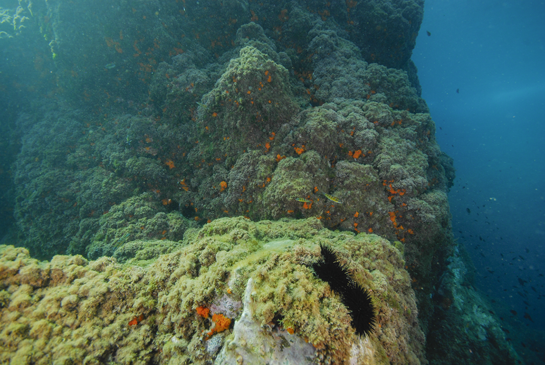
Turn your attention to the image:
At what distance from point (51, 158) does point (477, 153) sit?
11139 cm

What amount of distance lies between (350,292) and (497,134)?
148065 mm

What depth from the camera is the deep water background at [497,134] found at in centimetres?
2688

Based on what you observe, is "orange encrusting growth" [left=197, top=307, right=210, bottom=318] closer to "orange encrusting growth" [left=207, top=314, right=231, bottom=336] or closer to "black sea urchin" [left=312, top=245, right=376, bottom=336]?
"orange encrusting growth" [left=207, top=314, right=231, bottom=336]

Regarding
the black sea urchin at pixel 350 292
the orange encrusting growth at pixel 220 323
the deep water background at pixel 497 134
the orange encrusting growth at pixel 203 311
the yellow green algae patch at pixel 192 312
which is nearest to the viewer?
the yellow green algae patch at pixel 192 312

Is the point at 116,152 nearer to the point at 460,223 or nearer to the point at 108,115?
the point at 108,115

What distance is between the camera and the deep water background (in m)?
Answer: 26.9

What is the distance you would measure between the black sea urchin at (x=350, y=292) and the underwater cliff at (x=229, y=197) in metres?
0.03

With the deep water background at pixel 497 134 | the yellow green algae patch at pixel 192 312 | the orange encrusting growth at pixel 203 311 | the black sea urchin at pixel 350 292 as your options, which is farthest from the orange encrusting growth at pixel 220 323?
the deep water background at pixel 497 134

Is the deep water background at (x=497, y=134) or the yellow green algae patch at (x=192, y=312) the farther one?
the deep water background at (x=497, y=134)

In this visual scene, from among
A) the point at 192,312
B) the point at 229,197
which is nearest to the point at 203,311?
the point at 192,312

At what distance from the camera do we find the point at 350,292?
7.66ft

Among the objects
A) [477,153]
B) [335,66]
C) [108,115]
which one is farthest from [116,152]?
[477,153]

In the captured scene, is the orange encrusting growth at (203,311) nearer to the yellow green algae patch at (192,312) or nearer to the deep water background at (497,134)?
the yellow green algae patch at (192,312)

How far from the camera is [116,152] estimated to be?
9.02m
